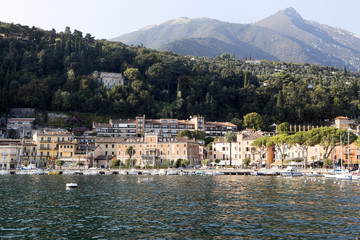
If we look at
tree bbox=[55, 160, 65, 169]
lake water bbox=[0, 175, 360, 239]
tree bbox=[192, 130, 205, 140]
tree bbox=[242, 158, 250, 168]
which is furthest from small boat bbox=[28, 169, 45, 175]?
tree bbox=[192, 130, 205, 140]

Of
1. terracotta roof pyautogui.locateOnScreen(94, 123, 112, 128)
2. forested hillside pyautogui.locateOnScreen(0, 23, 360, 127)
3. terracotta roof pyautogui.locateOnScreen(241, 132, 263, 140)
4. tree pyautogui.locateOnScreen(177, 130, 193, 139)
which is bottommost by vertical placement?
terracotta roof pyautogui.locateOnScreen(241, 132, 263, 140)

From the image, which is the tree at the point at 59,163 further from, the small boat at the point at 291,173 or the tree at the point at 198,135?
the small boat at the point at 291,173

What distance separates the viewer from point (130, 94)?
458ft

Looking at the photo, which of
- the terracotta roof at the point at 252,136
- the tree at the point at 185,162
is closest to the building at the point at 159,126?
the terracotta roof at the point at 252,136

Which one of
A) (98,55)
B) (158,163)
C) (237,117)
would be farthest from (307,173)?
(98,55)

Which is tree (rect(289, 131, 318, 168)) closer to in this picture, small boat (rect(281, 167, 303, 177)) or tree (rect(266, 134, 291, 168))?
tree (rect(266, 134, 291, 168))

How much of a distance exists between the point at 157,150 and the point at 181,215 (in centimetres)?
7618

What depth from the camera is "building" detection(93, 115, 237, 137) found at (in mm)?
129000

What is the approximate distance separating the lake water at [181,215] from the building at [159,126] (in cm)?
8163

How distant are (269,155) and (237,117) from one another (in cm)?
3932

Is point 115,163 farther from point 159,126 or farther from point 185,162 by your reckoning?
point 159,126

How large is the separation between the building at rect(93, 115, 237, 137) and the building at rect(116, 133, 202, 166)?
18291mm

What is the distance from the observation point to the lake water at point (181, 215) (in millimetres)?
25812

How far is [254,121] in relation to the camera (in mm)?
133000
